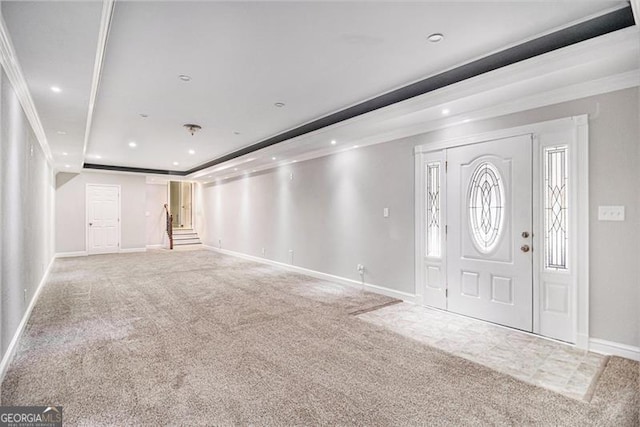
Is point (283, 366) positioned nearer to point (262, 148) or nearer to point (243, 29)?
point (243, 29)

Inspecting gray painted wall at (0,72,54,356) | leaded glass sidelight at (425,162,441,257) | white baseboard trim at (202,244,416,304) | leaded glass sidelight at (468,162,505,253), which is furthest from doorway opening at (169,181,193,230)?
leaded glass sidelight at (468,162,505,253)

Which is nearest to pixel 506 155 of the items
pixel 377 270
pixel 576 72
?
pixel 576 72

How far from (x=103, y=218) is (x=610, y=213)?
38.7 ft

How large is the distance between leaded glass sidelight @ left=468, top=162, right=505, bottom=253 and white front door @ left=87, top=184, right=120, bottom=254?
34.4 feet

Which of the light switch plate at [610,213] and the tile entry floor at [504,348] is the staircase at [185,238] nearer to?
the tile entry floor at [504,348]

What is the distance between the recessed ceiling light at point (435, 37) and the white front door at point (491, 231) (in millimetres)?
1548

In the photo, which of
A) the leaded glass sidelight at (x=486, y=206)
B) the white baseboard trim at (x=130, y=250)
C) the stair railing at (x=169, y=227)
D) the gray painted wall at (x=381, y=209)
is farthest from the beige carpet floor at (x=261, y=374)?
the stair railing at (x=169, y=227)

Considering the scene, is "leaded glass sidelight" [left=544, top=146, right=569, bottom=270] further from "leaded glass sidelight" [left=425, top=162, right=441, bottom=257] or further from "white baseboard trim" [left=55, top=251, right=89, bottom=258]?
"white baseboard trim" [left=55, top=251, right=89, bottom=258]

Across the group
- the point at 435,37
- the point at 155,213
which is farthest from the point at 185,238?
the point at 435,37

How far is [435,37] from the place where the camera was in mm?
2688

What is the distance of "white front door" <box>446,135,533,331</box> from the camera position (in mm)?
3496

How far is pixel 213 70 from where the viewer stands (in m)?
3.34

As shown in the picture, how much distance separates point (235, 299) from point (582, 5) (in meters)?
4.87

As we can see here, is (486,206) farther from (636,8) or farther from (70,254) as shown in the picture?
(70,254)
